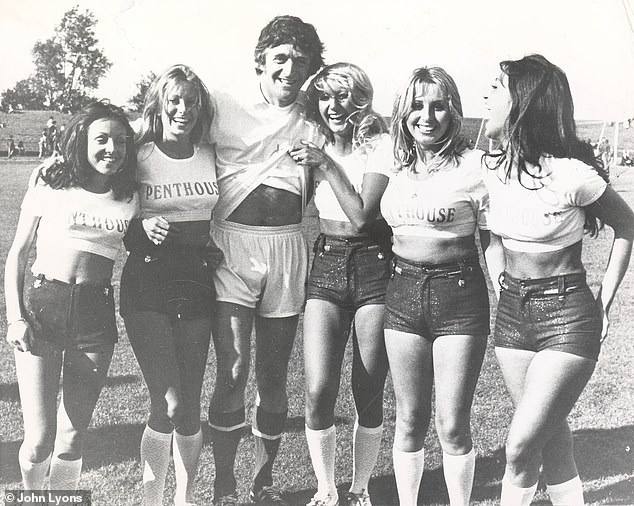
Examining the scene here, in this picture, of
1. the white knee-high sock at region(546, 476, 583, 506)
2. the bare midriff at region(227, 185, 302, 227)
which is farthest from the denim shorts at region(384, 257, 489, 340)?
the white knee-high sock at region(546, 476, 583, 506)

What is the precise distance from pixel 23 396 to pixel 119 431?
551 mm

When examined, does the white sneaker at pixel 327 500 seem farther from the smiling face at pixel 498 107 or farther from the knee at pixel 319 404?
the smiling face at pixel 498 107

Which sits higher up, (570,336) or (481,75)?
(481,75)

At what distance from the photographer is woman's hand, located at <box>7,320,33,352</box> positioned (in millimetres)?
3305

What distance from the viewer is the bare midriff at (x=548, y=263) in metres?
3.02

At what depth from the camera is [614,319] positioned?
411cm

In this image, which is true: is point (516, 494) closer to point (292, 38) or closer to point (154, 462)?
point (154, 462)

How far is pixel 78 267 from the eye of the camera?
10.7 ft

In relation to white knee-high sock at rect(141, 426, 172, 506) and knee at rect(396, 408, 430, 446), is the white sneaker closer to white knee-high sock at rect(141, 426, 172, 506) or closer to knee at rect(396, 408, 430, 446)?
knee at rect(396, 408, 430, 446)

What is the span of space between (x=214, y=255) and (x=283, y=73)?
974 mm

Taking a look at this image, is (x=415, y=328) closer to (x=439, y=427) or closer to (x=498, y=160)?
(x=439, y=427)

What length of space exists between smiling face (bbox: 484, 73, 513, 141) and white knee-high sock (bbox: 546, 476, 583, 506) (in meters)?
1.65

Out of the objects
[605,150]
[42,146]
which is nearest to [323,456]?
[42,146]

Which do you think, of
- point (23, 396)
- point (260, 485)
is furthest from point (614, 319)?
point (23, 396)
